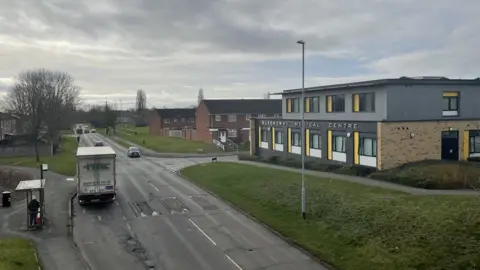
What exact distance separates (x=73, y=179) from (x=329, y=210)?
25913 millimetres

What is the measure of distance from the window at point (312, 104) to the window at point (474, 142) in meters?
14.0

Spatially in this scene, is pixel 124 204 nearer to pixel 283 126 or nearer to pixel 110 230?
pixel 110 230

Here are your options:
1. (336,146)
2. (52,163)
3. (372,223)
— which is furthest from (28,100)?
(372,223)

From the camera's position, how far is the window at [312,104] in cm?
4390

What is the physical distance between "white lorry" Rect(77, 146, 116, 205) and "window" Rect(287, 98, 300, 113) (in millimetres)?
24286

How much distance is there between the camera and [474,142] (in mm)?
→ 34188

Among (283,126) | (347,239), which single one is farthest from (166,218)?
(283,126)

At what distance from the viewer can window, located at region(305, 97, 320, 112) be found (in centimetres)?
4390

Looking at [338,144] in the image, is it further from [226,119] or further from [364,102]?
[226,119]

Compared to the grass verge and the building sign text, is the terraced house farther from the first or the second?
the grass verge

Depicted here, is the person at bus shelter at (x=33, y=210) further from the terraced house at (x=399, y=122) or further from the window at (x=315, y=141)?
the window at (x=315, y=141)

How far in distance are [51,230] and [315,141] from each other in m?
25.3

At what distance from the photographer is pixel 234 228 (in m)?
22.8

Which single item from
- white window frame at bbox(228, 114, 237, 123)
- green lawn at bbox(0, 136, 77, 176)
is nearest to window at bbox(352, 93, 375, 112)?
green lawn at bbox(0, 136, 77, 176)
